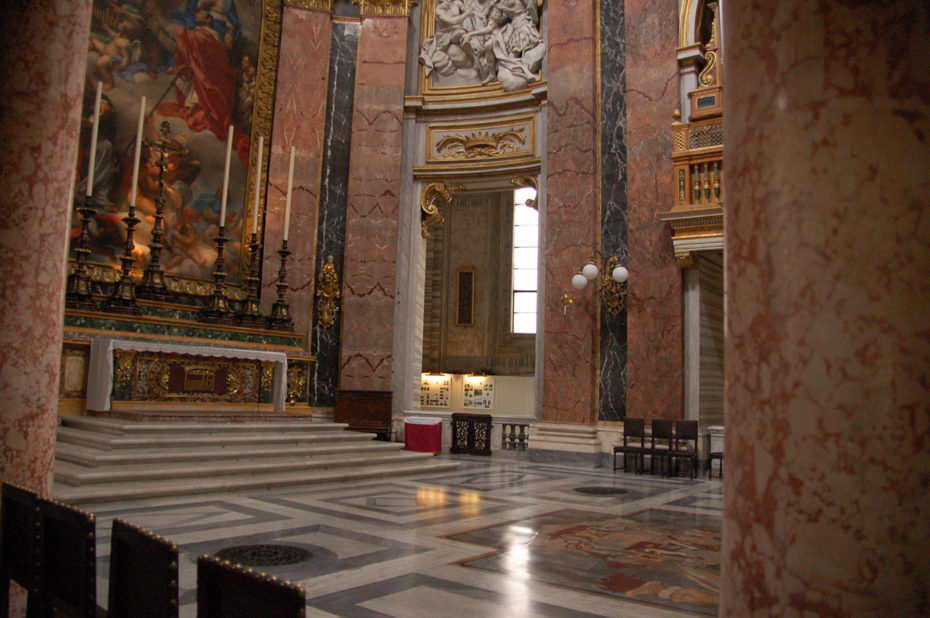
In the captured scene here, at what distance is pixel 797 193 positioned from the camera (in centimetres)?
156

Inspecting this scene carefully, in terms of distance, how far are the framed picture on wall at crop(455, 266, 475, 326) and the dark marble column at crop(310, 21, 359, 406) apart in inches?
295

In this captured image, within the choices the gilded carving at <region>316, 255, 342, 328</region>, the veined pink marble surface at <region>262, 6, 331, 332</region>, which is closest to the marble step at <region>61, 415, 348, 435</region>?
the gilded carving at <region>316, 255, 342, 328</region>

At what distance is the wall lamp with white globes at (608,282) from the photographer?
11617mm

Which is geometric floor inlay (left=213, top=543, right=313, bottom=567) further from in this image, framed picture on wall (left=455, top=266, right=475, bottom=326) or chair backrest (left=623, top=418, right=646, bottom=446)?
framed picture on wall (left=455, top=266, right=475, bottom=326)

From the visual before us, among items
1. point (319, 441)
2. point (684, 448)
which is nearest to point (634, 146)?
point (684, 448)

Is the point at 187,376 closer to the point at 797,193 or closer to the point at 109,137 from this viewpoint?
the point at 109,137

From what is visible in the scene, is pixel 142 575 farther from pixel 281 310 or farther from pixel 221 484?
pixel 281 310

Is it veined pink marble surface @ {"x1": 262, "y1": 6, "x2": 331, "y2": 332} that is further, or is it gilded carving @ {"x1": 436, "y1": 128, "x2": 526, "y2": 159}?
gilded carving @ {"x1": 436, "y1": 128, "x2": 526, "y2": 159}

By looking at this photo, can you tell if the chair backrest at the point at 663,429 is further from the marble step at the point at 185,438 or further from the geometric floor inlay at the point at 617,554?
the marble step at the point at 185,438

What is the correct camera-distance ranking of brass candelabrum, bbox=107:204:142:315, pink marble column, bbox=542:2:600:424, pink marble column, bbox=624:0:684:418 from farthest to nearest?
pink marble column, bbox=542:2:600:424
pink marble column, bbox=624:0:684:418
brass candelabrum, bbox=107:204:142:315

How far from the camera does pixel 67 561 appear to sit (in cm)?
257

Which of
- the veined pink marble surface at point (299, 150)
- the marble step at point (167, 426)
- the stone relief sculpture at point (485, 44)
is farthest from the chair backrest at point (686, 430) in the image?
the stone relief sculpture at point (485, 44)

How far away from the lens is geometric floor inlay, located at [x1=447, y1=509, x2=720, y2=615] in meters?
4.29

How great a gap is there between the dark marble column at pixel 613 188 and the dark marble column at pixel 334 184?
5.03 meters
